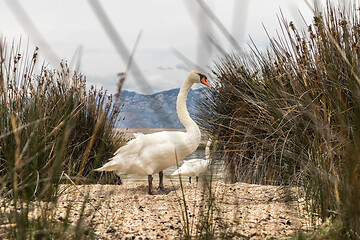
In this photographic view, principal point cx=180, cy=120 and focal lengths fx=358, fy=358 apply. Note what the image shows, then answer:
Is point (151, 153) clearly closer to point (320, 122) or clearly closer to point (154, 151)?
point (154, 151)

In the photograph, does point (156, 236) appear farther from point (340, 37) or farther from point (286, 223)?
point (340, 37)

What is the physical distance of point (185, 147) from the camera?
376cm

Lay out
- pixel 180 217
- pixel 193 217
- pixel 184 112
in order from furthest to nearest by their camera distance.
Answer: pixel 184 112
pixel 180 217
pixel 193 217

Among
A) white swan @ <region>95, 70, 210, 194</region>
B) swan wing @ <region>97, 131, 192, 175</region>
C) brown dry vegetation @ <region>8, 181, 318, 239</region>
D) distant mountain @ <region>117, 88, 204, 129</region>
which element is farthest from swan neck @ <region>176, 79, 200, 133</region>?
distant mountain @ <region>117, 88, 204, 129</region>

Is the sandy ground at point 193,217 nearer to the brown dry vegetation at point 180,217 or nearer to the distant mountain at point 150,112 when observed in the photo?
the brown dry vegetation at point 180,217

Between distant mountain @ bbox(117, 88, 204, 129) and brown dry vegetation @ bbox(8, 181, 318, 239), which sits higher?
distant mountain @ bbox(117, 88, 204, 129)

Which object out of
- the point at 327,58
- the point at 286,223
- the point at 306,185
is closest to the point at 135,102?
the point at 286,223

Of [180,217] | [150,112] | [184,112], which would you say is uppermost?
[184,112]

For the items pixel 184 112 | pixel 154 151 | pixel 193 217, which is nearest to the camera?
pixel 193 217

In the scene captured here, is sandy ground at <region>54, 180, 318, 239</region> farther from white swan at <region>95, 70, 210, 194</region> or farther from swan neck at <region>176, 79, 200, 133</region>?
swan neck at <region>176, 79, 200, 133</region>

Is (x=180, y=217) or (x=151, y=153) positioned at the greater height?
(x=151, y=153)

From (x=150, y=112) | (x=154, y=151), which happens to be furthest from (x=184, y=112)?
(x=150, y=112)

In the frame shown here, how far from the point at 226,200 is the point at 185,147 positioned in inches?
34.2

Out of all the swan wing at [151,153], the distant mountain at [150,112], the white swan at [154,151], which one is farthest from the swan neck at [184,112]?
the distant mountain at [150,112]
